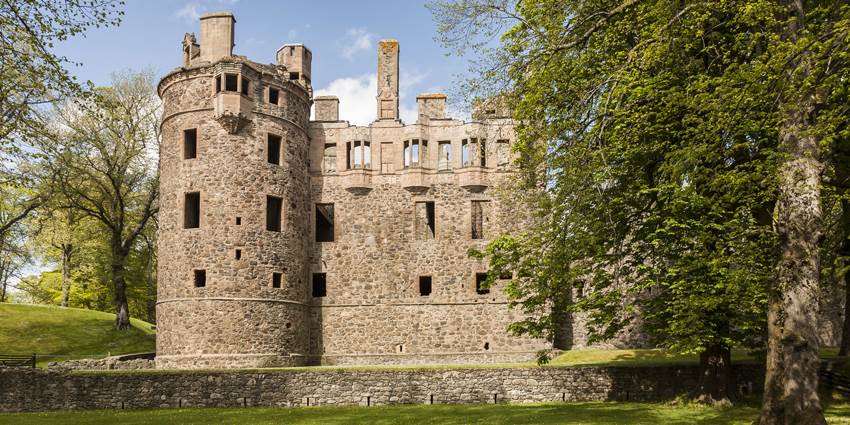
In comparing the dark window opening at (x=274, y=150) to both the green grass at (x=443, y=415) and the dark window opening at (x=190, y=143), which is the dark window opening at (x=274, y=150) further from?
the green grass at (x=443, y=415)

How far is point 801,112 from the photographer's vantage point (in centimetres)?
1216

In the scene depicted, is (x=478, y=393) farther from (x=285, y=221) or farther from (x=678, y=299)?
(x=285, y=221)

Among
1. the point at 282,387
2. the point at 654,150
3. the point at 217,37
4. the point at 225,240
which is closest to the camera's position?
the point at 654,150

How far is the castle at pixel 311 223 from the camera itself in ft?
98.2

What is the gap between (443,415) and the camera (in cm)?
1861

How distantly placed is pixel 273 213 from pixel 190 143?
190 inches

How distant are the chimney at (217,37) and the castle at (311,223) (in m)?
0.06

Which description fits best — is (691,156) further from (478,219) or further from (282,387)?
(478,219)

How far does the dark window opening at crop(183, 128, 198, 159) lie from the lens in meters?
30.9

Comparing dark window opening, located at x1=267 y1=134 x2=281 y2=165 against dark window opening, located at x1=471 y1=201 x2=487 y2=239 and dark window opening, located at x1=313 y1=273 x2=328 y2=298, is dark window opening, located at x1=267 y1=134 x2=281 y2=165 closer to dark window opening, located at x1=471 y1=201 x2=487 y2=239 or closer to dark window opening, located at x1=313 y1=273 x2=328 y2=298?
dark window opening, located at x1=313 y1=273 x2=328 y2=298

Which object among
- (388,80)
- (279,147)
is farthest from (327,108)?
(279,147)

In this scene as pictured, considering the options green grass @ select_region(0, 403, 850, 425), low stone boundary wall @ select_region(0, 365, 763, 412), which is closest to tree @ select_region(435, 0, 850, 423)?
green grass @ select_region(0, 403, 850, 425)

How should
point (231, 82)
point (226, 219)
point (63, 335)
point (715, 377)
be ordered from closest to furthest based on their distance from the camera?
point (715, 377) < point (226, 219) < point (231, 82) < point (63, 335)

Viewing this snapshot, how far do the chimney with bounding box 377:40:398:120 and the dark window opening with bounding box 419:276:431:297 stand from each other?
7.90 metres
